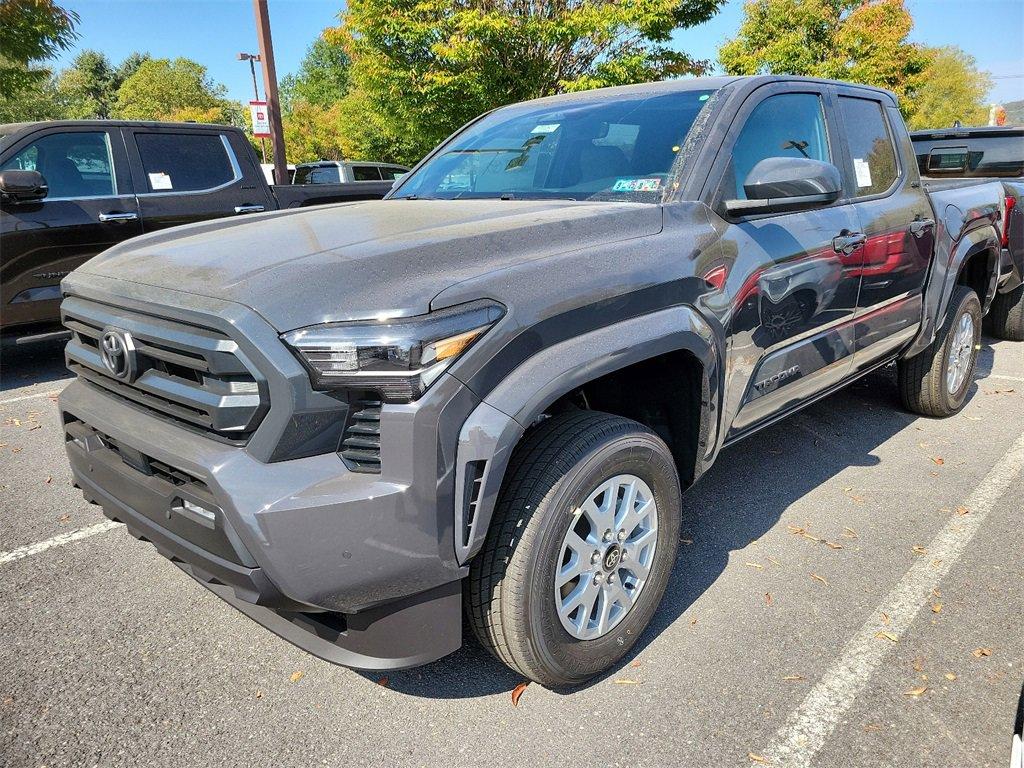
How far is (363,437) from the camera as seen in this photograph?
70.8 inches

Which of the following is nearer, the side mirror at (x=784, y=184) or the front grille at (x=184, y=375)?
the front grille at (x=184, y=375)

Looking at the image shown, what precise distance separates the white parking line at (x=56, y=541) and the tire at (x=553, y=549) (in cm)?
207

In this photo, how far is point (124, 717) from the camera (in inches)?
87.0

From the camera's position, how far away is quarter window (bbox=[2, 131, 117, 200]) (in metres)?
5.71

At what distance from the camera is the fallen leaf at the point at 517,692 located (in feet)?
7.55

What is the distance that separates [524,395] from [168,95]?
198 ft

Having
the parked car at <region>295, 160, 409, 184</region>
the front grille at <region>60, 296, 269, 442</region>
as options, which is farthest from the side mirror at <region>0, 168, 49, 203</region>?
the parked car at <region>295, 160, 409, 184</region>

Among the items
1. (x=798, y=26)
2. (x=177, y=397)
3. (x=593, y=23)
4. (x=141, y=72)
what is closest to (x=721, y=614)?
(x=177, y=397)

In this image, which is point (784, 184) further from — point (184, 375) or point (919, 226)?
point (184, 375)

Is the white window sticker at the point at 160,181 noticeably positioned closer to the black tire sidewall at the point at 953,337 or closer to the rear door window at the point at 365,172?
the black tire sidewall at the point at 953,337

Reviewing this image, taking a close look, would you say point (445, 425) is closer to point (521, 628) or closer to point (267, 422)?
point (267, 422)

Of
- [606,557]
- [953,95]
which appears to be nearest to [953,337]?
[606,557]

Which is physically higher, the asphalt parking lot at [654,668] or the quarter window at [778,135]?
the quarter window at [778,135]

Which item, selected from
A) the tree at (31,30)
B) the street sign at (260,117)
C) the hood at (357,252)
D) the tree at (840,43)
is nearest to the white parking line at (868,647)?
the hood at (357,252)
